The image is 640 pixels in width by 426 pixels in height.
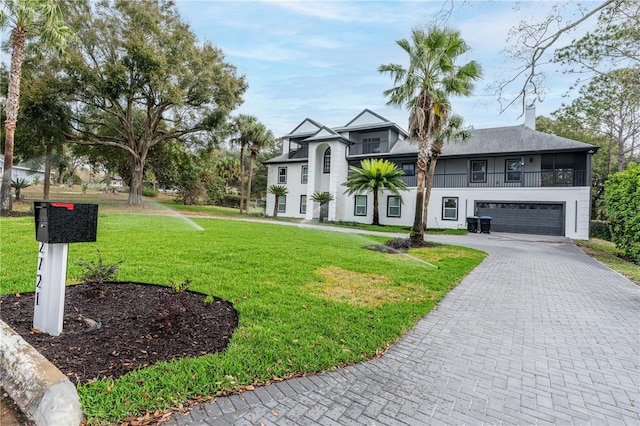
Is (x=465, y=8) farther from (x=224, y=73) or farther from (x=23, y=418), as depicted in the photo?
(x=224, y=73)

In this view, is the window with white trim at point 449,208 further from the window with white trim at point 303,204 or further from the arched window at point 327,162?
the window with white trim at point 303,204

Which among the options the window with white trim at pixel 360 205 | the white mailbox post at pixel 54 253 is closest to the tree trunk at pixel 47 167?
the window with white trim at pixel 360 205

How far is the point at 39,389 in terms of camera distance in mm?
2213

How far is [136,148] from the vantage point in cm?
2527

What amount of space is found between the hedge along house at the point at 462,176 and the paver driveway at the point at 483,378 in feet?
54.5

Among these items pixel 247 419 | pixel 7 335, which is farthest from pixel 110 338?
pixel 247 419

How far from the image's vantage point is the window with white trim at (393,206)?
80.7ft

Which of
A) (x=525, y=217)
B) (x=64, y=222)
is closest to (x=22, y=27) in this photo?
(x=64, y=222)

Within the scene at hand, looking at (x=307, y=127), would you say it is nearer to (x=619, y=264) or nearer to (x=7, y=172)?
(x=7, y=172)

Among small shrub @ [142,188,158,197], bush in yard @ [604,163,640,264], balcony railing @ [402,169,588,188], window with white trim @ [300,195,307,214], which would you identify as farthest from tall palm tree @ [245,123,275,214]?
small shrub @ [142,188,158,197]

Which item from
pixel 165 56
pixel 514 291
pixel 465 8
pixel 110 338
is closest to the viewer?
pixel 110 338

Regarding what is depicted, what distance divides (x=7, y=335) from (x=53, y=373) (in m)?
1.00

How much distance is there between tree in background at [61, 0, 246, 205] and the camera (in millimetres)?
18672

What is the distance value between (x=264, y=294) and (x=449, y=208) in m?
20.7
